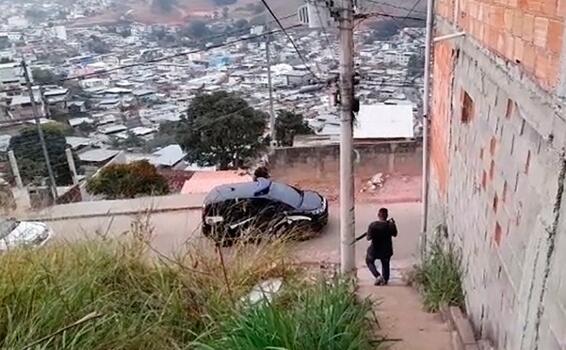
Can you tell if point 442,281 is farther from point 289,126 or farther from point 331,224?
point 289,126

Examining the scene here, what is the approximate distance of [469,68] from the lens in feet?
16.0

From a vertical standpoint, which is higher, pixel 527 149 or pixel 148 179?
pixel 527 149

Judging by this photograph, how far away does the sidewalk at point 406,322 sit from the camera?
14.7 feet

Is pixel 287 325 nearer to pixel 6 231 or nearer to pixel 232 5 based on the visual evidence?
pixel 6 231

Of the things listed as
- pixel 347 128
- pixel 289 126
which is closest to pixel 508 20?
pixel 347 128

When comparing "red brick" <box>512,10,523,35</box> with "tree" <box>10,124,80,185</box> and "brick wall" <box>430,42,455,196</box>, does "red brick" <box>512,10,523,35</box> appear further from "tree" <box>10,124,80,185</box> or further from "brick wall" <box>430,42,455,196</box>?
"tree" <box>10,124,80,185</box>

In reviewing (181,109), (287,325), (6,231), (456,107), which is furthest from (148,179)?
(287,325)

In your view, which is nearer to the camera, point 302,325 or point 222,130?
point 302,325

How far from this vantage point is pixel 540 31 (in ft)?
9.36

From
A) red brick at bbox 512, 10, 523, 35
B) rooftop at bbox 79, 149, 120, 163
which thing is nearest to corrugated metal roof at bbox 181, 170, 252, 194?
rooftop at bbox 79, 149, 120, 163

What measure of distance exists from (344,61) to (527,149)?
3379mm

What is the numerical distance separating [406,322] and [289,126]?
15.2m

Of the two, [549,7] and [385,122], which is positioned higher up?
[549,7]

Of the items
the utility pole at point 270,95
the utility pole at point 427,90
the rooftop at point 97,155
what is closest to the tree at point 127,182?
the rooftop at point 97,155
